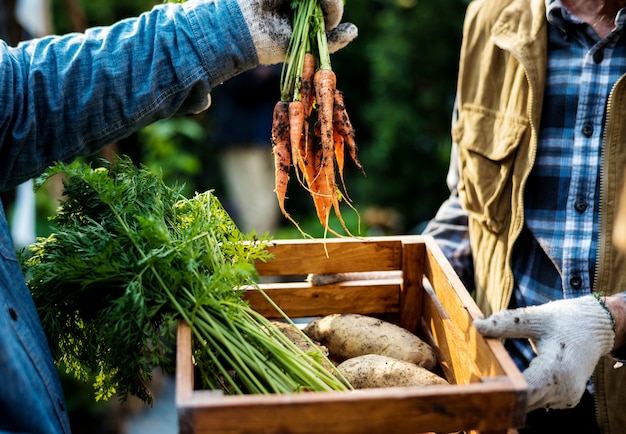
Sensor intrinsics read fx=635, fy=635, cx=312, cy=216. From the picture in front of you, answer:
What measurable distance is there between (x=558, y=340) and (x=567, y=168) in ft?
2.29

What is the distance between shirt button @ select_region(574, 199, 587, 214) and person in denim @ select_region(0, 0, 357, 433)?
92 centimetres

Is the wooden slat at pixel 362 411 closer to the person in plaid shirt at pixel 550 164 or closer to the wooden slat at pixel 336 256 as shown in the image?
the person in plaid shirt at pixel 550 164

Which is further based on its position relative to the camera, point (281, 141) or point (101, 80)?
point (281, 141)

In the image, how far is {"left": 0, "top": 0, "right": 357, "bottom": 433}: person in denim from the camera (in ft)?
5.31

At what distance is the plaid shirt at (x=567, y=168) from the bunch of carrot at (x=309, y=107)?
1.95 ft

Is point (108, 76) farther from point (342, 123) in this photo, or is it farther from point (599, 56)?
point (599, 56)

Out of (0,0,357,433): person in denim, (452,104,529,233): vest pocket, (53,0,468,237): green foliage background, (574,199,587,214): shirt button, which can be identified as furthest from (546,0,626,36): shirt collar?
(53,0,468,237): green foliage background

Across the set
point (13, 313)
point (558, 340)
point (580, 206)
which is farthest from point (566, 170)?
point (13, 313)

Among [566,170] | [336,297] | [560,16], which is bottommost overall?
[336,297]

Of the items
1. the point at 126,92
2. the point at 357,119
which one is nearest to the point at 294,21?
the point at 126,92

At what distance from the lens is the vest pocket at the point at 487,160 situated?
2.01 meters

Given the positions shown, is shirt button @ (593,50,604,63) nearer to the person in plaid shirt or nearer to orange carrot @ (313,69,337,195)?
the person in plaid shirt

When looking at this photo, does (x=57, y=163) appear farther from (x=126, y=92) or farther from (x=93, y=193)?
(x=126, y=92)

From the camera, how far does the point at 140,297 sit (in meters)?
1.38
